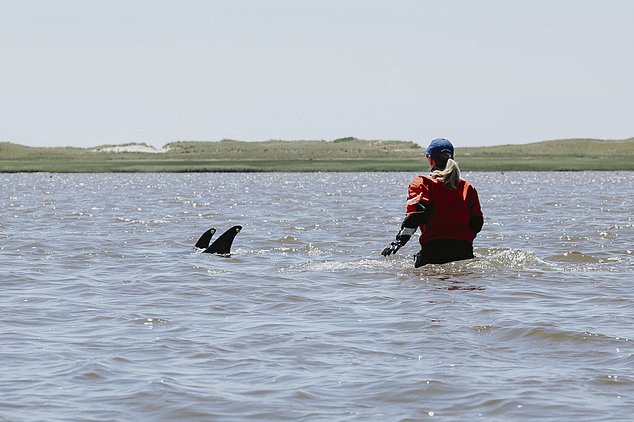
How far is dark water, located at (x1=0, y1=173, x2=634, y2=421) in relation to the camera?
29.2 feet

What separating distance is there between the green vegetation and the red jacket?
79721 mm

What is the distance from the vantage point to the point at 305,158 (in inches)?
5758

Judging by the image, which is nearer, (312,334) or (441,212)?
(312,334)

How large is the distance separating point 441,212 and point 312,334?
486 centimetres

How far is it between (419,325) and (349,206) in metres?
29.0

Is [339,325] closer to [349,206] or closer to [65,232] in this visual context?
[65,232]

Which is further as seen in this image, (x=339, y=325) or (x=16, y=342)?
(x=339, y=325)

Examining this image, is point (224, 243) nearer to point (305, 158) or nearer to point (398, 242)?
point (398, 242)

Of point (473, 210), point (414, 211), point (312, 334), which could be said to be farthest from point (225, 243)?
point (312, 334)

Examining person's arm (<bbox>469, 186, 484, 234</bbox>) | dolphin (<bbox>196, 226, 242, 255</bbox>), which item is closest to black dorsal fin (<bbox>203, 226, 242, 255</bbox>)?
dolphin (<bbox>196, 226, 242, 255</bbox>)

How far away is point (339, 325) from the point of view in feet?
40.5

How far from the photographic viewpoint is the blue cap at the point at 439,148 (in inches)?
638

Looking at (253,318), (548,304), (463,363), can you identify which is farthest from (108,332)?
(548,304)

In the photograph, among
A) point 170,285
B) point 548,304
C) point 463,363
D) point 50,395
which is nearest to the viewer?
point 50,395
